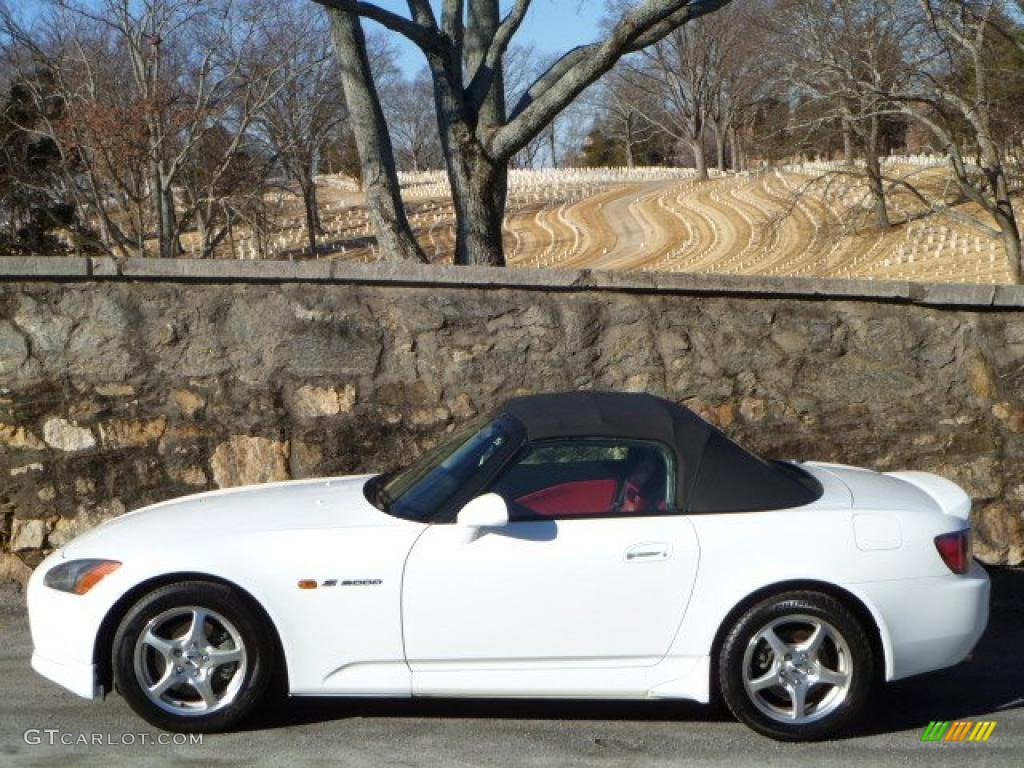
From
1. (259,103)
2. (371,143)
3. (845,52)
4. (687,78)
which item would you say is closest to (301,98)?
(259,103)

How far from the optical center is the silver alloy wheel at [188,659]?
4.52 m

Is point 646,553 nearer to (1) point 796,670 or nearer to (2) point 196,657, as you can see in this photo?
(1) point 796,670

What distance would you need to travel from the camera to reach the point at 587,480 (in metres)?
4.95

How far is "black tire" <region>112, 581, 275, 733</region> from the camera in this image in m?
4.50

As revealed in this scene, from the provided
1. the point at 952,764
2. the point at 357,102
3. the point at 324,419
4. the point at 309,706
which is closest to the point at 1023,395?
the point at 952,764

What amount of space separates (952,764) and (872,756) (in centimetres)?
27

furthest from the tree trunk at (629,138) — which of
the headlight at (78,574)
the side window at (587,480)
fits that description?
the headlight at (78,574)

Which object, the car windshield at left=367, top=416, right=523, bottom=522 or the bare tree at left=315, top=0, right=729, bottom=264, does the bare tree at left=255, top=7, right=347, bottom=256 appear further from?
the car windshield at left=367, top=416, right=523, bottom=522

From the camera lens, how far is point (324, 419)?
278 inches

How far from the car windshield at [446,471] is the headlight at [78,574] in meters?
1.02

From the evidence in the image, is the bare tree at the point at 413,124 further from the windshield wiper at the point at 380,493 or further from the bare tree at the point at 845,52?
the windshield wiper at the point at 380,493

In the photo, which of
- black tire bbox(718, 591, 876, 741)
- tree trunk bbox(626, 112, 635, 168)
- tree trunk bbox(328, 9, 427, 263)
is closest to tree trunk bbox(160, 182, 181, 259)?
tree trunk bbox(328, 9, 427, 263)

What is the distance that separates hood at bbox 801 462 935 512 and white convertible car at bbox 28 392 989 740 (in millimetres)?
98

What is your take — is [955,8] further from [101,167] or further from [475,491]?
[475,491]
